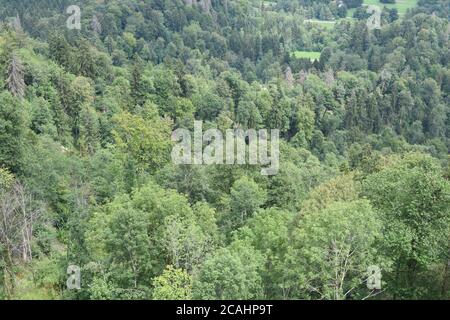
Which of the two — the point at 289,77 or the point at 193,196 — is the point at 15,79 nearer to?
the point at 193,196

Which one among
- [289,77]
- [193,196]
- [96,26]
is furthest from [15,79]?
[289,77]

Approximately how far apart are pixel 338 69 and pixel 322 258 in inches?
5538

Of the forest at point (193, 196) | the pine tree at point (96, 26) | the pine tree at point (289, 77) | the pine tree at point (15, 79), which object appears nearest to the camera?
the forest at point (193, 196)

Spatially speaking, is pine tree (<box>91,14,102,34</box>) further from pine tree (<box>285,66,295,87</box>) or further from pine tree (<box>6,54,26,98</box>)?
pine tree (<box>6,54,26,98</box>)

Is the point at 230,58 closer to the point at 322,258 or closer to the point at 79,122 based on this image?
the point at 79,122

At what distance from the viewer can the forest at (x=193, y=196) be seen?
28875 millimetres

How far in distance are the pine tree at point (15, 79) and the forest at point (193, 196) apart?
0.27 m

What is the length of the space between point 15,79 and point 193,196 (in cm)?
3187

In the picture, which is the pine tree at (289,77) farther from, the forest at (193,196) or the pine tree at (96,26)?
the pine tree at (96,26)

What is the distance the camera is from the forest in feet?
94.7

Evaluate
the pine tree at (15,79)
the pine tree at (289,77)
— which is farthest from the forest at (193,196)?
the pine tree at (289,77)

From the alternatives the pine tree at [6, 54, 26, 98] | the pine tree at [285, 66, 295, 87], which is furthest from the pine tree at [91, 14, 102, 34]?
the pine tree at [6, 54, 26, 98]

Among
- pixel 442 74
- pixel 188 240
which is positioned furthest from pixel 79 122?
pixel 442 74

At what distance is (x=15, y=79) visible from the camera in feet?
220
